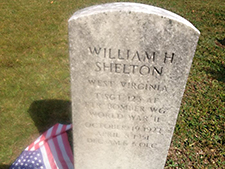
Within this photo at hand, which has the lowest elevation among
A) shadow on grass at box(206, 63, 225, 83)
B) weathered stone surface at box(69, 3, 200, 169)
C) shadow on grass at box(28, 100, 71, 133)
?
shadow on grass at box(28, 100, 71, 133)

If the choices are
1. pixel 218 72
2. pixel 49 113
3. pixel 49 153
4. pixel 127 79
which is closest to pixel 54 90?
pixel 49 113

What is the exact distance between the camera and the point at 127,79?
2020 millimetres

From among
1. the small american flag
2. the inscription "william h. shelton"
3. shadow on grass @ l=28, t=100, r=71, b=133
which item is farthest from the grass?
the inscription "william h. shelton"

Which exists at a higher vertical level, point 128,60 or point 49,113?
point 128,60

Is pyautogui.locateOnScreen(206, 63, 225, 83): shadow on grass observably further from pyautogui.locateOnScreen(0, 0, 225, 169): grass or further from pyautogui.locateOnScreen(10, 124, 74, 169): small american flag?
pyautogui.locateOnScreen(10, 124, 74, 169): small american flag

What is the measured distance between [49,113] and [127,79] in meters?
2.42

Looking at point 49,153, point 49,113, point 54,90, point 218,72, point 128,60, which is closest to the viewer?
point 128,60

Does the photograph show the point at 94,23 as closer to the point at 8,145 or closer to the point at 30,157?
the point at 30,157

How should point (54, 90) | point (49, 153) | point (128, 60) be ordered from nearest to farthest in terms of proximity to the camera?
1. point (128, 60)
2. point (49, 153)
3. point (54, 90)

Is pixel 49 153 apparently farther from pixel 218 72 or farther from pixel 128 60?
pixel 218 72

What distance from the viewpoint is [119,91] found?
6.91 feet

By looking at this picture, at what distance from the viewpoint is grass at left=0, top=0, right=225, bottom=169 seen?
139 inches

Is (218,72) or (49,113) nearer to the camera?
(49,113)

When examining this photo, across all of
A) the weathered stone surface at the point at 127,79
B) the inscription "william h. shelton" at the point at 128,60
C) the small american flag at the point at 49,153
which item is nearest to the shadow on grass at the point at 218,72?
the weathered stone surface at the point at 127,79
